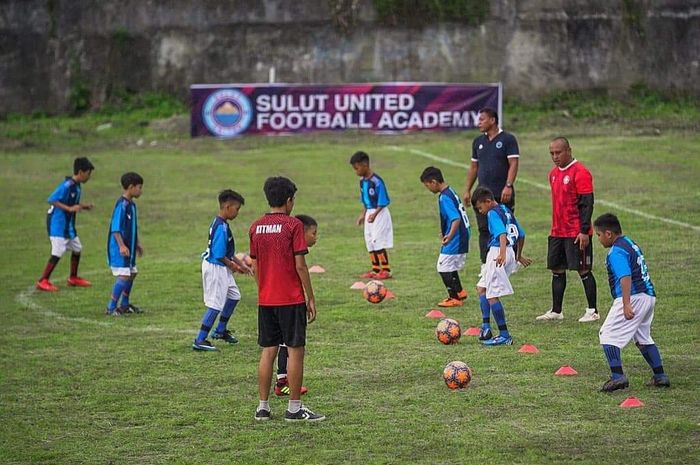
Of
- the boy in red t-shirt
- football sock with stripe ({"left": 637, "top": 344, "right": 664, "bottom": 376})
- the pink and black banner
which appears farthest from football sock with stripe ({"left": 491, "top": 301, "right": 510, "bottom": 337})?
the pink and black banner

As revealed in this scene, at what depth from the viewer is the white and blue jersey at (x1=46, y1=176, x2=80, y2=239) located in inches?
756

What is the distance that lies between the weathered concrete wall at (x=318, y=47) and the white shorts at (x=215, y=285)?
27.0 meters

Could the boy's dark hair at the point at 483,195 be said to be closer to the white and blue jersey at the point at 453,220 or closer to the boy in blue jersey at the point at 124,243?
the white and blue jersey at the point at 453,220

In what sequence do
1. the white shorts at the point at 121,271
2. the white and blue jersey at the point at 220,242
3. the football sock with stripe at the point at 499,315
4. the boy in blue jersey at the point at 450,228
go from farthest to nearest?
the white shorts at the point at 121,271, the boy in blue jersey at the point at 450,228, the white and blue jersey at the point at 220,242, the football sock with stripe at the point at 499,315

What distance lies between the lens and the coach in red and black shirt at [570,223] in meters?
14.4

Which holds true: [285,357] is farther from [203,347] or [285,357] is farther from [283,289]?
[203,347]

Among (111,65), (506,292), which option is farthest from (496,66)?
(506,292)

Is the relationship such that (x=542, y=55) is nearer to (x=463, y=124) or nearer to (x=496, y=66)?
(x=496, y=66)

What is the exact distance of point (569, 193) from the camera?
14.5 m

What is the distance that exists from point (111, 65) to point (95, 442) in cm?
3364

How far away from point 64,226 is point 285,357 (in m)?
8.59

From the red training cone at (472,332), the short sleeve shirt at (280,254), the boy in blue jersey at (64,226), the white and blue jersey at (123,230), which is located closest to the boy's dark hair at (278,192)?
the short sleeve shirt at (280,254)

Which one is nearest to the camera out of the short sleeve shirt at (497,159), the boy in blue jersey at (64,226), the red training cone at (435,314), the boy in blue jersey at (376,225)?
the red training cone at (435,314)

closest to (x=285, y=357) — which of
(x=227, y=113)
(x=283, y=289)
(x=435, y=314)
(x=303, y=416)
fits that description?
(x=303, y=416)
